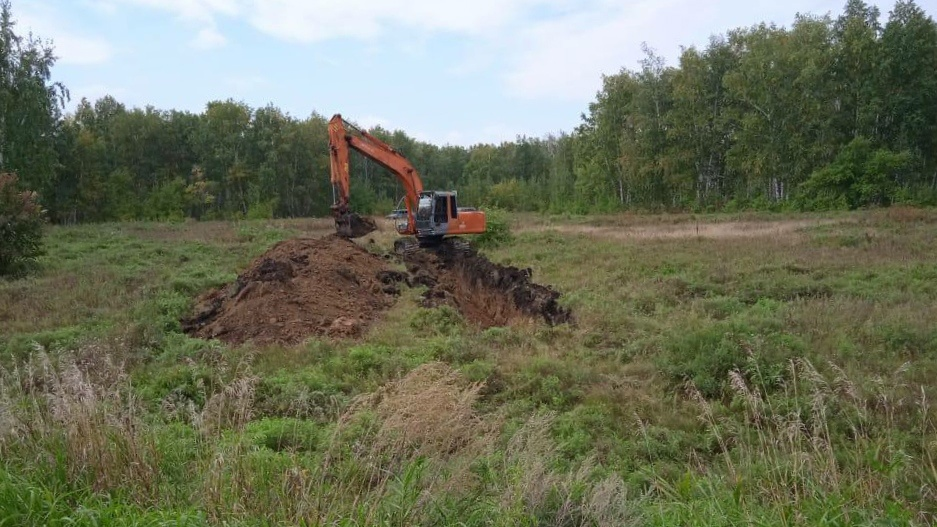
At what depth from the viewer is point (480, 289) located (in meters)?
16.5

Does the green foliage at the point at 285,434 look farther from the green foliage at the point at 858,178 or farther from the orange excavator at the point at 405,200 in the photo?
the green foliage at the point at 858,178

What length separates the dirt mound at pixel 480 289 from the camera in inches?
515

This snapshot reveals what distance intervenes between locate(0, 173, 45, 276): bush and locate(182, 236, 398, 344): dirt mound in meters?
6.51

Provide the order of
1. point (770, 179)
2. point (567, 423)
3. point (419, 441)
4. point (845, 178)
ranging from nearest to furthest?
point (419, 441)
point (567, 423)
point (845, 178)
point (770, 179)

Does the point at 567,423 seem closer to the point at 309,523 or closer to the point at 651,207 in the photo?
the point at 309,523

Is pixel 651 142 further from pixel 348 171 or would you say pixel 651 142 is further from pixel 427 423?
pixel 427 423

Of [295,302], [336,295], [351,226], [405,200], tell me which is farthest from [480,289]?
[405,200]

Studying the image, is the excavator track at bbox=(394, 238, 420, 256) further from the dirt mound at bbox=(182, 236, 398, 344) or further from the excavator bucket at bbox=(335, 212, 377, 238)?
the dirt mound at bbox=(182, 236, 398, 344)

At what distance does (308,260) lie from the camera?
1509cm

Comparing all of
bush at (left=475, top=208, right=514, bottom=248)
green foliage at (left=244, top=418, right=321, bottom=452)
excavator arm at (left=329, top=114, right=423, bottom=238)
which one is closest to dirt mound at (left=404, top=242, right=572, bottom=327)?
excavator arm at (left=329, top=114, right=423, bottom=238)

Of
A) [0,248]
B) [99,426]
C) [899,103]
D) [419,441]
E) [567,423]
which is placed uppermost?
[899,103]

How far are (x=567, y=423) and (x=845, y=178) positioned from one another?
36998 mm

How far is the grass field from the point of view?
12.4ft

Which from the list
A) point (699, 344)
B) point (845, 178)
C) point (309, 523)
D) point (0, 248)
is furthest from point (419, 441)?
point (845, 178)
